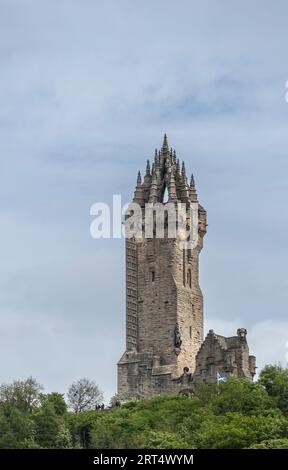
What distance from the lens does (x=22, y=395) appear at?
127938mm

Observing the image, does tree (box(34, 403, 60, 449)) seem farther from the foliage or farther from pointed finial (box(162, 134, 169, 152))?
pointed finial (box(162, 134, 169, 152))

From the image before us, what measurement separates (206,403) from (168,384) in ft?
41.4

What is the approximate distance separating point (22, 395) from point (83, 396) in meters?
9.16

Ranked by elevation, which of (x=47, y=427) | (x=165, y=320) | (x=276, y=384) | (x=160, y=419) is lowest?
(x=47, y=427)

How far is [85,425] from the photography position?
122688 millimetres

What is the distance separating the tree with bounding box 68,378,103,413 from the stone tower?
168 cm

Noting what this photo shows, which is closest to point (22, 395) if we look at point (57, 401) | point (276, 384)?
point (57, 401)

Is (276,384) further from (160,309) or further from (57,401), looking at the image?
(160,309)

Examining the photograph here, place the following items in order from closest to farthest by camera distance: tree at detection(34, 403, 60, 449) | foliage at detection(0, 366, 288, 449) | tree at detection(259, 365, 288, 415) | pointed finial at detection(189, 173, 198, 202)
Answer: foliage at detection(0, 366, 288, 449)
tree at detection(34, 403, 60, 449)
tree at detection(259, 365, 288, 415)
pointed finial at detection(189, 173, 198, 202)

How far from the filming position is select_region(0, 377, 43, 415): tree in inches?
4975

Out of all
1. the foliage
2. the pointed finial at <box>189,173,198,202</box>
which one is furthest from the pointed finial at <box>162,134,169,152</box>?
the foliage

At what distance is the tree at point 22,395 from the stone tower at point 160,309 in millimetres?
9392
